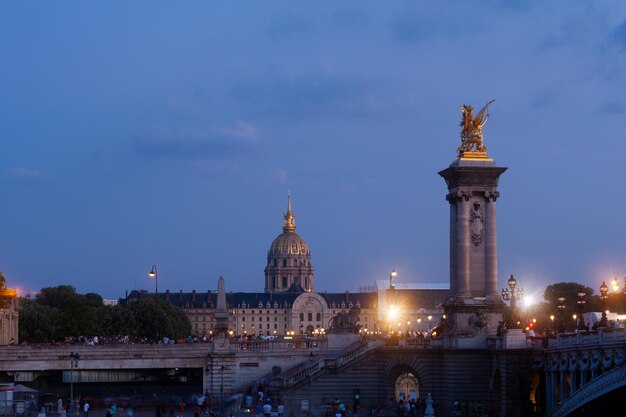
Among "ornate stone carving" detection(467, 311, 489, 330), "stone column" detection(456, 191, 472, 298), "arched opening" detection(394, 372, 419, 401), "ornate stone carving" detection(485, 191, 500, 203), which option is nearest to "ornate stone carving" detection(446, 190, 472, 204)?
"stone column" detection(456, 191, 472, 298)

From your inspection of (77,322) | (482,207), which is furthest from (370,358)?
(77,322)

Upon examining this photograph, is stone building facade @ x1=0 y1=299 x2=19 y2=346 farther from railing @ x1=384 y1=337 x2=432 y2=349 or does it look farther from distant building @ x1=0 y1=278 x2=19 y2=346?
railing @ x1=384 y1=337 x2=432 y2=349

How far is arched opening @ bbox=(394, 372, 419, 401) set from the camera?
87.5 meters

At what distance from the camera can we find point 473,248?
284ft

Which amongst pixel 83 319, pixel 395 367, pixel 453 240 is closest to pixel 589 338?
pixel 453 240

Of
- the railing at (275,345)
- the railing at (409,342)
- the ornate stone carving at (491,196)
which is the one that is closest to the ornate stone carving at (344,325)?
the railing at (275,345)

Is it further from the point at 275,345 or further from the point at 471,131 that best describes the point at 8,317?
the point at 471,131

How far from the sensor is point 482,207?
285ft

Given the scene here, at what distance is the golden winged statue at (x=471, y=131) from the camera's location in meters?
88.3

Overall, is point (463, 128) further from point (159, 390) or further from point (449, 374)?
point (159, 390)

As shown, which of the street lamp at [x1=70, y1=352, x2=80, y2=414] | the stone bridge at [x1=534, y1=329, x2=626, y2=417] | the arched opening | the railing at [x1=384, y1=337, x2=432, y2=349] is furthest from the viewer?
the arched opening

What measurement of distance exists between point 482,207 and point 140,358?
2898 centimetres

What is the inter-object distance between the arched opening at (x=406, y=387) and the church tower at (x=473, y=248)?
400 centimetres

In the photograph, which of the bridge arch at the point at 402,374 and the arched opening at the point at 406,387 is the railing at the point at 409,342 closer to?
the bridge arch at the point at 402,374
